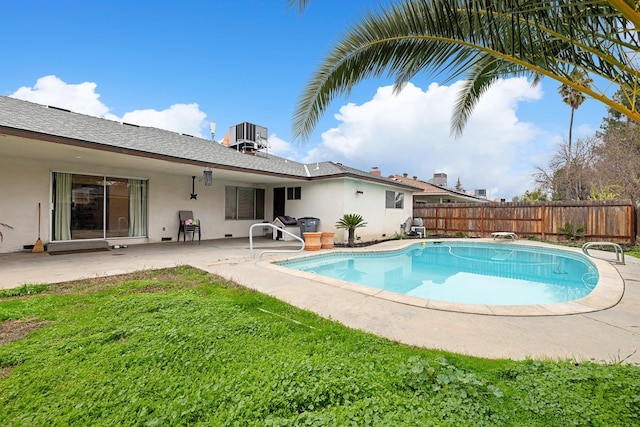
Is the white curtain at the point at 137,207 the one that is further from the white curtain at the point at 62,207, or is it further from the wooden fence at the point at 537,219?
the wooden fence at the point at 537,219

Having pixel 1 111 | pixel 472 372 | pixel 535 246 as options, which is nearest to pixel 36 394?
pixel 472 372

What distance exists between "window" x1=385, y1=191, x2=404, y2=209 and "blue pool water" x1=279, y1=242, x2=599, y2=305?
110 inches

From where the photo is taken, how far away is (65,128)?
6.93m

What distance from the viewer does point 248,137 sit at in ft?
48.6

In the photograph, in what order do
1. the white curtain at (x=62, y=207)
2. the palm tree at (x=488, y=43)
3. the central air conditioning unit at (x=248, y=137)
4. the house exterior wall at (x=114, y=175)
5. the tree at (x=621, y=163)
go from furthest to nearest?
the tree at (x=621, y=163) → the central air conditioning unit at (x=248, y=137) → the white curtain at (x=62, y=207) → the house exterior wall at (x=114, y=175) → the palm tree at (x=488, y=43)

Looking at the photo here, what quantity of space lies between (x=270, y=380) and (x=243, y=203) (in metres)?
11.9

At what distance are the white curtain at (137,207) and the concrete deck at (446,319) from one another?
3.78 meters

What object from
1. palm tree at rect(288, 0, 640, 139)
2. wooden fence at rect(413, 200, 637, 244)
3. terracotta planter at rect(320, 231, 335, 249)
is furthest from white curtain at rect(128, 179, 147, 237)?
wooden fence at rect(413, 200, 637, 244)

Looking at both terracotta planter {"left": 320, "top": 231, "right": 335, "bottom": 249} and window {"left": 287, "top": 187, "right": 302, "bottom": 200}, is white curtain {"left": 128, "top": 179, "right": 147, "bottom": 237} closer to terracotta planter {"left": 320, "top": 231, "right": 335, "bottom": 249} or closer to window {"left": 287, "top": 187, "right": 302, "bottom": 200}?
window {"left": 287, "top": 187, "right": 302, "bottom": 200}

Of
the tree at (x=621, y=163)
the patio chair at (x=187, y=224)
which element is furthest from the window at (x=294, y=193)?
the tree at (x=621, y=163)

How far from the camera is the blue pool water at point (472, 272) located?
6.16 m

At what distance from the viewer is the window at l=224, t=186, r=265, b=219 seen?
13.0 meters

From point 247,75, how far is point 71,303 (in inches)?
445

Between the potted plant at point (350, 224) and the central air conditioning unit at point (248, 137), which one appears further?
the central air conditioning unit at point (248, 137)
